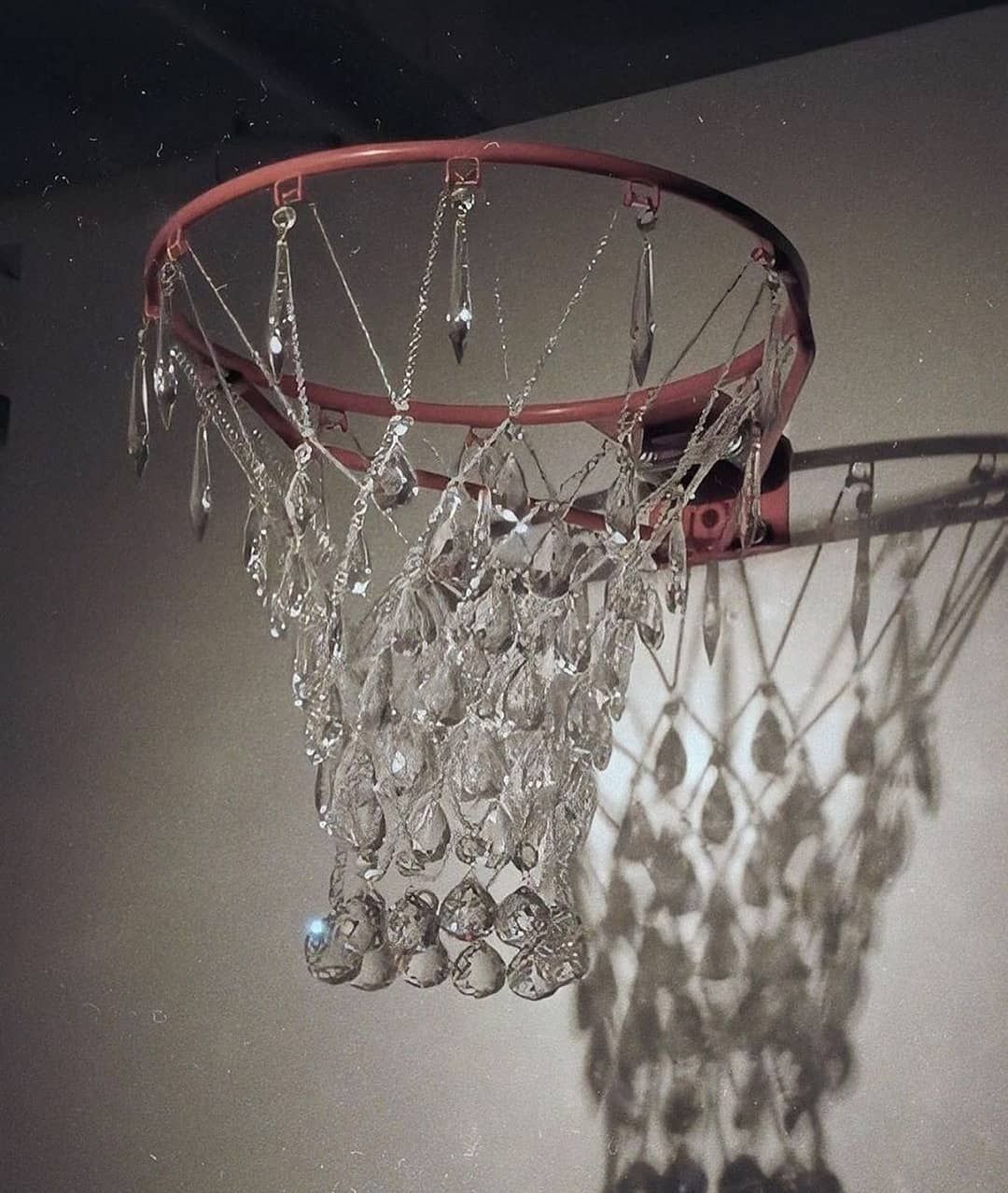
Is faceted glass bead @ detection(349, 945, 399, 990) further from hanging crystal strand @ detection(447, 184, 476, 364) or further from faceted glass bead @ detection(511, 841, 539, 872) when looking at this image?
hanging crystal strand @ detection(447, 184, 476, 364)

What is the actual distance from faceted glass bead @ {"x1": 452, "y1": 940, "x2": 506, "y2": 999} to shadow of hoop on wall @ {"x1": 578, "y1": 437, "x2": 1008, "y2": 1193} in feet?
1.12

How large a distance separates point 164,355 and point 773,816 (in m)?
0.66

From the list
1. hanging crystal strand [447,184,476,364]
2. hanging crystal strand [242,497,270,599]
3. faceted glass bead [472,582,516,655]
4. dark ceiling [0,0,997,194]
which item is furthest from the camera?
dark ceiling [0,0,997,194]

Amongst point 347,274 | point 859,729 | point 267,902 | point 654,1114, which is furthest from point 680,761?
point 347,274

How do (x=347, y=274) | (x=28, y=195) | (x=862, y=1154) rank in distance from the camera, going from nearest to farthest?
(x=862, y=1154), (x=347, y=274), (x=28, y=195)

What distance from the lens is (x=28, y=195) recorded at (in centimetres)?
191

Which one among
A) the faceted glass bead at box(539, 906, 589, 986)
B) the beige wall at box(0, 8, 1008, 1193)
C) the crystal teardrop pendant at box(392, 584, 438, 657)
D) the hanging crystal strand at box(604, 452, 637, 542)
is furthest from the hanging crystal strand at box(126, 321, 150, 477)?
the beige wall at box(0, 8, 1008, 1193)

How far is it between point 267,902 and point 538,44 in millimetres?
900

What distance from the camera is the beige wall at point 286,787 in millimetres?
1380

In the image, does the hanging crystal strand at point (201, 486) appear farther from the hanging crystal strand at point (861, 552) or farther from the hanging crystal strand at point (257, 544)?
the hanging crystal strand at point (861, 552)

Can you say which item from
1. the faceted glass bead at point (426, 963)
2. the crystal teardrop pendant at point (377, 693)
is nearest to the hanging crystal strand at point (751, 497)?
the crystal teardrop pendant at point (377, 693)

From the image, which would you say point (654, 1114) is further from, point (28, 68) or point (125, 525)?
point (28, 68)

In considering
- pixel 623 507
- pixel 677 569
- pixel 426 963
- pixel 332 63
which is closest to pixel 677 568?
pixel 677 569

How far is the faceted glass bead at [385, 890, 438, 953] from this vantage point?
1.13m
